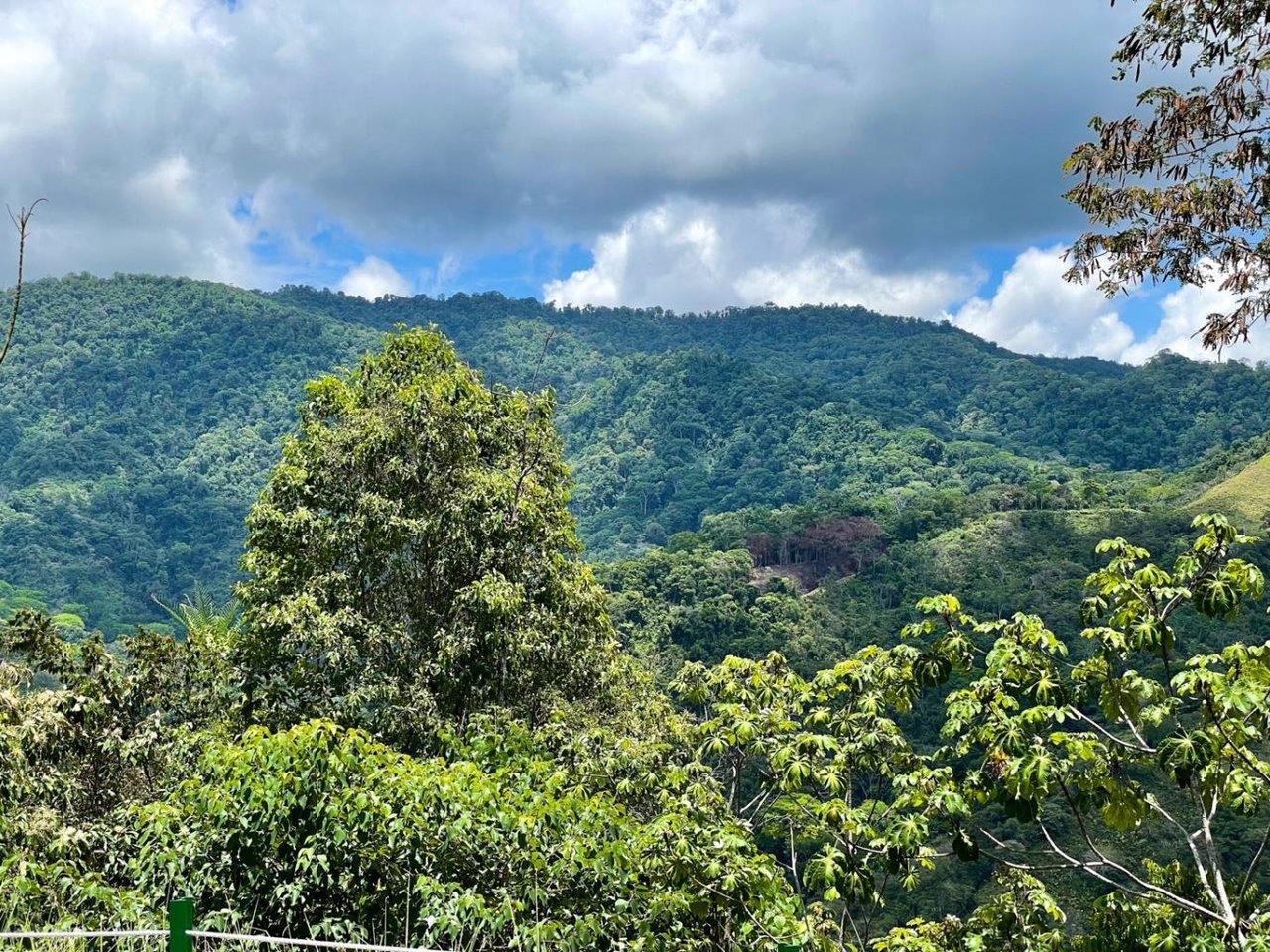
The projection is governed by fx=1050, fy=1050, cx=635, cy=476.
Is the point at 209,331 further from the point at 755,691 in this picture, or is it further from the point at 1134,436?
the point at 755,691

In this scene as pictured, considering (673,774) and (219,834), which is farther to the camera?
(673,774)

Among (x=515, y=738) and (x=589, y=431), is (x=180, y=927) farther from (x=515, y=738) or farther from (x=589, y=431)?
(x=589, y=431)

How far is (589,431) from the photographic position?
138 m

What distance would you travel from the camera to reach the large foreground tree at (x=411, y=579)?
9.91 m

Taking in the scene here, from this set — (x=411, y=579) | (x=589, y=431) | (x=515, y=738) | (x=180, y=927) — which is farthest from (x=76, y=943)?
(x=589, y=431)

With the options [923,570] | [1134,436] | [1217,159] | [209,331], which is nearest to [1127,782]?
[1217,159]

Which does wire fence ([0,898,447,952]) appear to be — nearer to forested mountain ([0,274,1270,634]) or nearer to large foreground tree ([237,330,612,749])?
large foreground tree ([237,330,612,749])

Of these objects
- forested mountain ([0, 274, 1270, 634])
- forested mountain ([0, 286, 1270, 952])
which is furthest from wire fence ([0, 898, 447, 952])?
forested mountain ([0, 274, 1270, 634])

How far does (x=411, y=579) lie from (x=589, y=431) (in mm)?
127894

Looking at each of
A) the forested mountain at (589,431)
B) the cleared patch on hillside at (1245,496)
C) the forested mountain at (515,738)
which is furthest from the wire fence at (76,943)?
the forested mountain at (589,431)

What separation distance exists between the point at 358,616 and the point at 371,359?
133 inches

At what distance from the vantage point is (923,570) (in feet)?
213

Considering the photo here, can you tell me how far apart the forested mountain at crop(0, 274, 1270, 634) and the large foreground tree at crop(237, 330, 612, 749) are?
210 feet

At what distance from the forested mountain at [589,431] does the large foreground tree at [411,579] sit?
6387 centimetres
